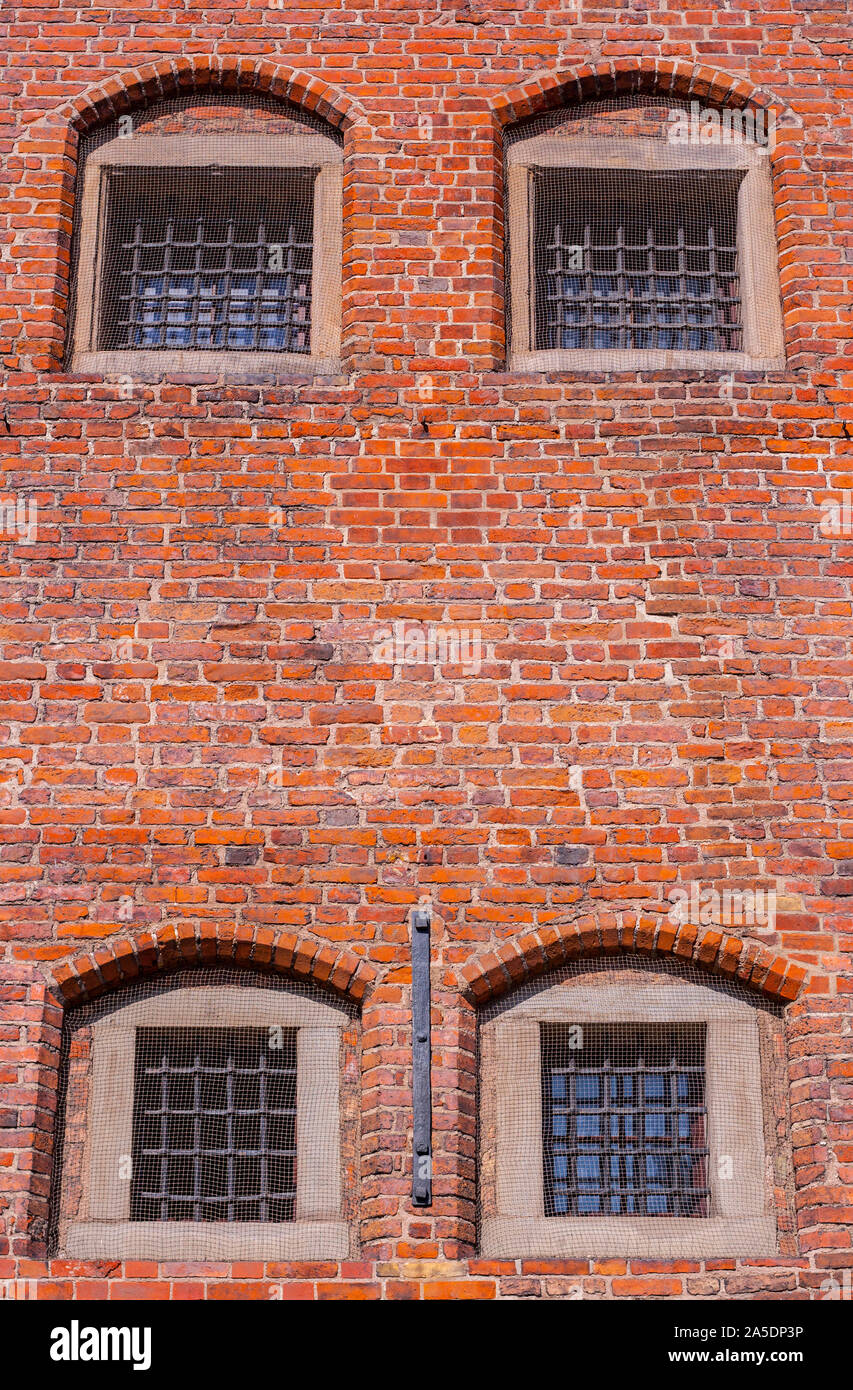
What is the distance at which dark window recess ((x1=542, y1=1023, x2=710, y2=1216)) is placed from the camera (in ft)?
19.0

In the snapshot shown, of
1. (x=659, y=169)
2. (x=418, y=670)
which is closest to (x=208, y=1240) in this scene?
(x=418, y=670)

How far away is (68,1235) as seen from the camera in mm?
5672

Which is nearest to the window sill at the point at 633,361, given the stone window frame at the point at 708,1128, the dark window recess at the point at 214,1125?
the stone window frame at the point at 708,1128

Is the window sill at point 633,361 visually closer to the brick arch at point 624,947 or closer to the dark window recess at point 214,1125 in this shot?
the brick arch at point 624,947

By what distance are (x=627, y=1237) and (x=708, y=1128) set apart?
0.47 metres

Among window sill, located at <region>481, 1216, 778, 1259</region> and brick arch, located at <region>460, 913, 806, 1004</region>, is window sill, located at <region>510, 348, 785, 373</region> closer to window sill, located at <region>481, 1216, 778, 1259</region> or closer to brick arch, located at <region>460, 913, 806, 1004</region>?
brick arch, located at <region>460, 913, 806, 1004</region>

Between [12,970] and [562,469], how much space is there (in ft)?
9.13

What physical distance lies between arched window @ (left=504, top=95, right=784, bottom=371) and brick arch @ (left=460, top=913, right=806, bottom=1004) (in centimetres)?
233

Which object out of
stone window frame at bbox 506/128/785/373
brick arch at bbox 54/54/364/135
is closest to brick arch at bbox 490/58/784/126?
stone window frame at bbox 506/128/785/373

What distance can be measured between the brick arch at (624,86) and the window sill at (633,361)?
3.61 feet

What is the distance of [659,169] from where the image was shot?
7066 mm

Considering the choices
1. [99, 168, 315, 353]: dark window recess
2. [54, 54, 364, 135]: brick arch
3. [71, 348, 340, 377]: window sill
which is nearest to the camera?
[71, 348, 340, 377]: window sill

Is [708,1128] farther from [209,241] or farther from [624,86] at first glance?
[624,86]
